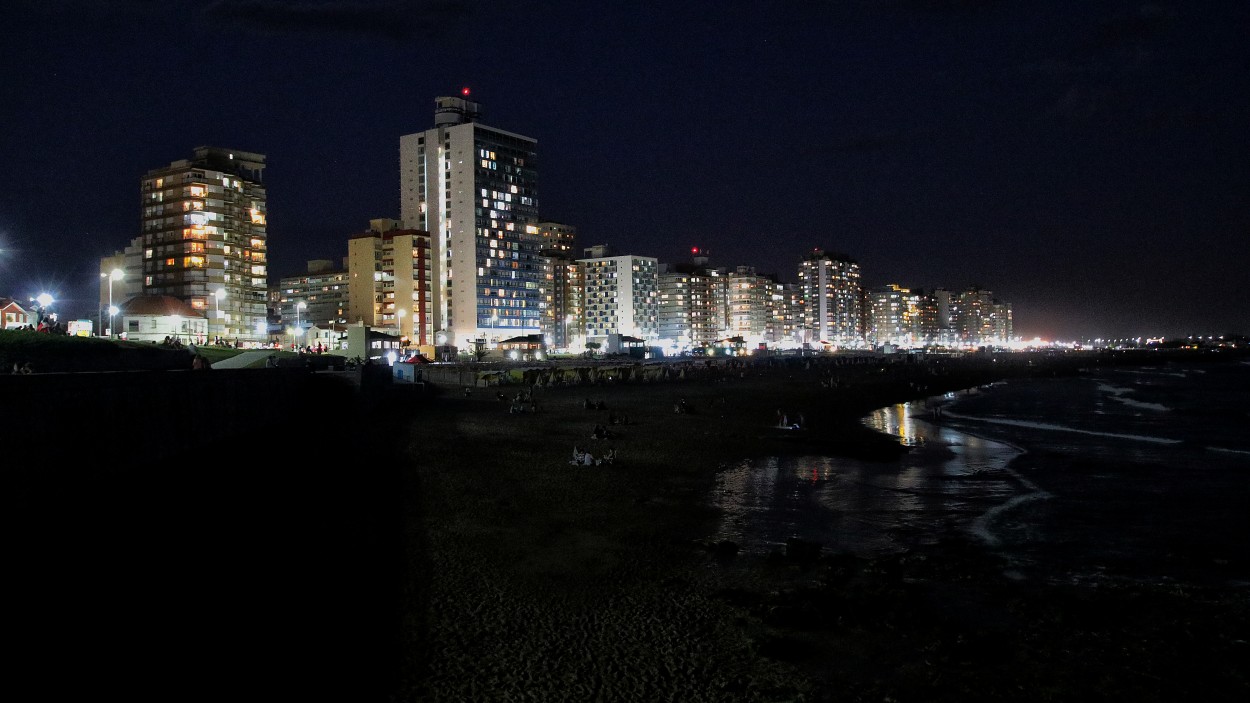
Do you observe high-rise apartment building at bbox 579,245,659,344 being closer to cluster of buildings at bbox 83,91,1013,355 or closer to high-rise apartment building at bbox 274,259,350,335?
cluster of buildings at bbox 83,91,1013,355

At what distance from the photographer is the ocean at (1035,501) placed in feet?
45.0

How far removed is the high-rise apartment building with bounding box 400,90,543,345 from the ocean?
9533 cm

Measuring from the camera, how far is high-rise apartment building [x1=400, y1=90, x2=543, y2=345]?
121312mm

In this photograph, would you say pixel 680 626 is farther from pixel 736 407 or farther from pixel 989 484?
pixel 736 407

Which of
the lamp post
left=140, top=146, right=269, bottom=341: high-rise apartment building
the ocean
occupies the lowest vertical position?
the ocean

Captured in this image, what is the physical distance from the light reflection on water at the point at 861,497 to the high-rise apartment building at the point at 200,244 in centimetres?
9394

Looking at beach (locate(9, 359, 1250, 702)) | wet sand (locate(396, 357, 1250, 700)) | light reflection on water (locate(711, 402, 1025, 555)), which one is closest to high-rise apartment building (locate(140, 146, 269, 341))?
light reflection on water (locate(711, 402, 1025, 555))

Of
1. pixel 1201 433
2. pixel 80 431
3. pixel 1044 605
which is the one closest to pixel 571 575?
pixel 1044 605

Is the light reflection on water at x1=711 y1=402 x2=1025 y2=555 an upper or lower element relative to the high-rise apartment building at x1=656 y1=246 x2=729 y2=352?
lower

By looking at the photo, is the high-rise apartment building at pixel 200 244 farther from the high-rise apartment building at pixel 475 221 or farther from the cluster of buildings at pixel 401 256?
the high-rise apartment building at pixel 475 221

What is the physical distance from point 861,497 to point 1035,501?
14.3 ft

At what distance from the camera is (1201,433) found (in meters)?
34.1

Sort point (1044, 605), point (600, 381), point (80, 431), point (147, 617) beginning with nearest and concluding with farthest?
point (147, 617) < point (1044, 605) < point (80, 431) < point (600, 381)

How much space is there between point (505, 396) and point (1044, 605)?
3885 centimetres
